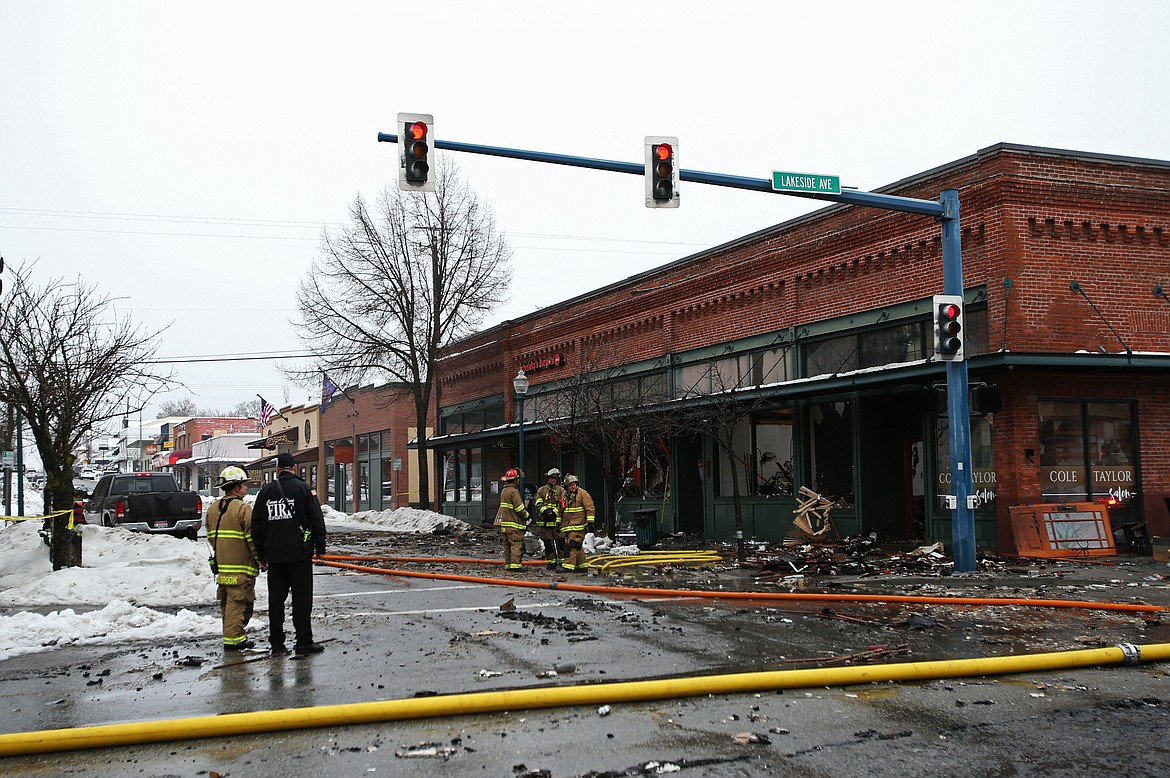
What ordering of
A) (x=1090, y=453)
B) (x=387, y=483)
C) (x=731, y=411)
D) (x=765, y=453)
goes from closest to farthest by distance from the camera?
(x=1090, y=453)
(x=731, y=411)
(x=765, y=453)
(x=387, y=483)

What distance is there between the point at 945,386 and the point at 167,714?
12467mm

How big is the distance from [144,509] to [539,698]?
2163 centimetres

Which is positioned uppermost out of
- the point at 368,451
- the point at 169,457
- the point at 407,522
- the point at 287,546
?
the point at 169,457

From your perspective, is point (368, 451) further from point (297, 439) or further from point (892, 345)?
point (892, 345)

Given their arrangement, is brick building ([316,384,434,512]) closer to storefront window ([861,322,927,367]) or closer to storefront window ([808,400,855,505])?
storefront window ([808,400,855,505])

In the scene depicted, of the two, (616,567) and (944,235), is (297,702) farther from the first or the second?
(944,235)

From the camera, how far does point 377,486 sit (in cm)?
4869

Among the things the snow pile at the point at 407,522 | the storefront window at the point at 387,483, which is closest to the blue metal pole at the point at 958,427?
the snow pile at the point at 407,522

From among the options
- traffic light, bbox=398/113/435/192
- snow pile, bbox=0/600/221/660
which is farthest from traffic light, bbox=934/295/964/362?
snow pile, bbox=0/600/221/660

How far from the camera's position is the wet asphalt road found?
19.2 ft

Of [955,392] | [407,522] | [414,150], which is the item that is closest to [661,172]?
[414,150]

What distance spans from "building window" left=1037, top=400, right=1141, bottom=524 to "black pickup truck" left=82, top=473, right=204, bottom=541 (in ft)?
65.4

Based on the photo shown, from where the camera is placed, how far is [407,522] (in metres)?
36.9

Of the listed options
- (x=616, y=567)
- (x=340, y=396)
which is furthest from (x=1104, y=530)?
(x=340, y=396)
